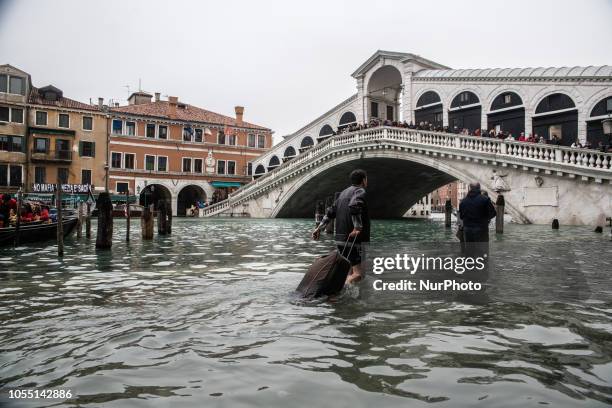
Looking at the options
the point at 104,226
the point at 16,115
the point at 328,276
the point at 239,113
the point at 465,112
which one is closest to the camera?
the point at 328,276

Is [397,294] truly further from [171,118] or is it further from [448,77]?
[171,118]

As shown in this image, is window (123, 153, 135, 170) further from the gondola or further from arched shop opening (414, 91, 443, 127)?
the gondola

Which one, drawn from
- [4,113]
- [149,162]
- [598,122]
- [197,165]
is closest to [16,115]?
[4,113]

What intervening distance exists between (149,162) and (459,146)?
27584mm

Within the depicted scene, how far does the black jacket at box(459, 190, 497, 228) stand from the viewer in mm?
6672

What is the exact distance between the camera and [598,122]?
2120 centimetres

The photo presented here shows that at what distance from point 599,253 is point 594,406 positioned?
817 cm

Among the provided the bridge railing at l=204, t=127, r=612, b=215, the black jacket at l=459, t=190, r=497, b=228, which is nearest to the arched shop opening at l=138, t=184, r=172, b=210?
the bridge railing at l=204, t=127, r=612, b=215

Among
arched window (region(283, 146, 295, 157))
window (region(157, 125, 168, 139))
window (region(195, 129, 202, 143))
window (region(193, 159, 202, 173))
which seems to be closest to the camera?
window (region(157, 125, 168, 139))

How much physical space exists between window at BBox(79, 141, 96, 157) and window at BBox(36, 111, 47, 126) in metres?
2.89

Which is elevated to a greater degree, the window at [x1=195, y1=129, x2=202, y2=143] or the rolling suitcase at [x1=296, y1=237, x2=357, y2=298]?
the window at [x1=195, y1=129, x2=202, y2=143]

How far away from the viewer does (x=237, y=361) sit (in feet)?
10.6

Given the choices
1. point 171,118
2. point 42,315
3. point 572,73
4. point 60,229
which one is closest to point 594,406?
point 42,315

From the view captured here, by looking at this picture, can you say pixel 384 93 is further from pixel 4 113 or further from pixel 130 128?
pixel 4 113
